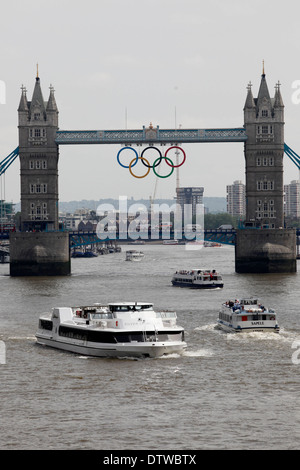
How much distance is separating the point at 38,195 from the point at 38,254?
958 centimetres

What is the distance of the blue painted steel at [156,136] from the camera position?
12825cm

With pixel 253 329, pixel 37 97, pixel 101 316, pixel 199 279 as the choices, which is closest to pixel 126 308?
pixel 101 316

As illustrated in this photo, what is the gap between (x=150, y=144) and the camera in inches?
5103

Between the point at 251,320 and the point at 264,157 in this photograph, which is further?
the point at 264,157

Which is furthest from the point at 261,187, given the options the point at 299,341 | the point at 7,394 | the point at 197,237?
the point at 7,394

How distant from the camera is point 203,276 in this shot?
106 m

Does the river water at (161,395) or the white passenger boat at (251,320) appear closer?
the river water at (161,395)

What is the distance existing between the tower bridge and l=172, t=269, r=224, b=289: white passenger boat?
1981cm

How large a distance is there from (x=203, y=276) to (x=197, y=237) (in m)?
26.5

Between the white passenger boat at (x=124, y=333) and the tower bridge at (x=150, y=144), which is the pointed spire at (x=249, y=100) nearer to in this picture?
the tower bridge at (x=150, y=144)

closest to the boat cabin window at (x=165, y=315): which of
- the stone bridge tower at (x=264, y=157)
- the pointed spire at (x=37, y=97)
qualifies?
the stone bridge tower at (x=264, y=157)

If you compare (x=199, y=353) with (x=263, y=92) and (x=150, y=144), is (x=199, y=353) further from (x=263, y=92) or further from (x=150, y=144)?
(x=263, y=92)

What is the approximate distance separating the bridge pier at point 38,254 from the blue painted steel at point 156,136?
1329cm
